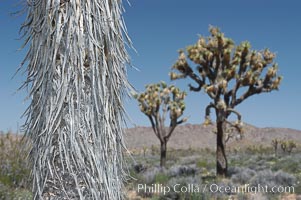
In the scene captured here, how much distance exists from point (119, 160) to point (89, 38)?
74 cm

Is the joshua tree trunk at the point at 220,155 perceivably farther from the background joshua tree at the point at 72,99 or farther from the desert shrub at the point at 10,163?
the background joshua tree at the point at 72,99

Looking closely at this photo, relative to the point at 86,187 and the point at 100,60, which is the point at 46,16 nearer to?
the point at 100,60

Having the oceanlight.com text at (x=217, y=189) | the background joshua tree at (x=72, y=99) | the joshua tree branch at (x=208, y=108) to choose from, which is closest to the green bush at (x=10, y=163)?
the oceanlight.com text at (x=217, y=189)

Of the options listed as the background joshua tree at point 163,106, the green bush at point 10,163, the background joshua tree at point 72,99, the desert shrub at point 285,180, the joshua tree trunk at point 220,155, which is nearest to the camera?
the background joshua tree at point 72,99

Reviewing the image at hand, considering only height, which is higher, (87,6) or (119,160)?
(87,6)

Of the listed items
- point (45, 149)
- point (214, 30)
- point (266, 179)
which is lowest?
point (266, 179)

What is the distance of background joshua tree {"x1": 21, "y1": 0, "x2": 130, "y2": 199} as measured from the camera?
2119 mm

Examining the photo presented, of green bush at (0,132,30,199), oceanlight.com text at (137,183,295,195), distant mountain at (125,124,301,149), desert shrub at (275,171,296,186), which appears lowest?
oceanlight.com text at (137,183,295,195)

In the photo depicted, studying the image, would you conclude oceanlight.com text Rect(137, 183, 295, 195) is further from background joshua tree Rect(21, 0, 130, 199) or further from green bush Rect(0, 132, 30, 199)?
background joshua tree Rect(21, 0, 130, 199)

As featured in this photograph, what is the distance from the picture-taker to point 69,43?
2164mm

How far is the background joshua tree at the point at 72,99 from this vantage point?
2.12m

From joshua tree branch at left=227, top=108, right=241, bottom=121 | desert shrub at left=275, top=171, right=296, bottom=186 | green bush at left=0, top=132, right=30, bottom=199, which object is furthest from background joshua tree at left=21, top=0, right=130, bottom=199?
joshua tree branch at left=227, top=108, right=241, bottom=121

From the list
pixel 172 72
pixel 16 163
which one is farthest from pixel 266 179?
pixel 16 163

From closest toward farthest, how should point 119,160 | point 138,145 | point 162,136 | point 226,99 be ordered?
point 119,160
point 226,99
point 162,136
point 138,145
